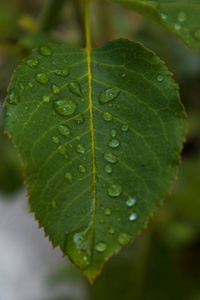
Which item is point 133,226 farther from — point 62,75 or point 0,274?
point 0,274

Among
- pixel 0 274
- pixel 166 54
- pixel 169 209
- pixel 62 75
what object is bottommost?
pixel 0 274

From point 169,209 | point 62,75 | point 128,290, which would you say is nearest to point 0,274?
point 128,290

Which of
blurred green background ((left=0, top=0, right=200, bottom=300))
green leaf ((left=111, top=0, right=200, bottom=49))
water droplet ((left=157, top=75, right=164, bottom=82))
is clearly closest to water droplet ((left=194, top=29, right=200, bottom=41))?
green leaf ((left=111, top=0, right=200, bottom=49))

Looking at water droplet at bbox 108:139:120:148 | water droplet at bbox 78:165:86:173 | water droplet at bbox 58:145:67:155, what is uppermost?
water droplet at bbox 108:139:120:148

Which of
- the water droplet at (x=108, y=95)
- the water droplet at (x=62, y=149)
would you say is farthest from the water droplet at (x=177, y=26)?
the water droplet at (x=62, y=149)

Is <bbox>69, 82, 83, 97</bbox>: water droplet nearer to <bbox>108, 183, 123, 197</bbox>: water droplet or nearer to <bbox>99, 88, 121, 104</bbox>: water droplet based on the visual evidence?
<bbox>99, 88, 121, 104</bbox>: water droplet

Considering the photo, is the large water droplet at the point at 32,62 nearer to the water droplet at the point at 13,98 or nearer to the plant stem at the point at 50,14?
the water droplet at the point at 13,98
